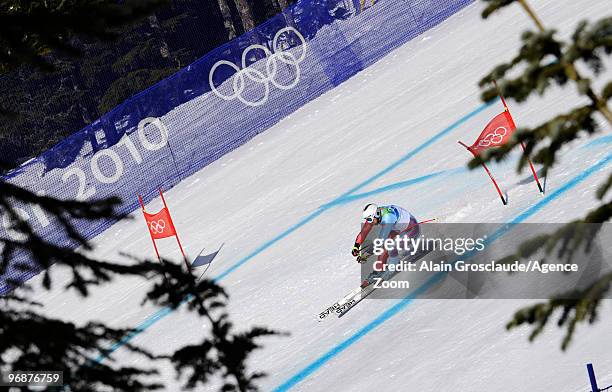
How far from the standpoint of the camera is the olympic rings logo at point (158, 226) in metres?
17.2

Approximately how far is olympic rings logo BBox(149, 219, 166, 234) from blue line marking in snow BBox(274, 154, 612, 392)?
5918 mm

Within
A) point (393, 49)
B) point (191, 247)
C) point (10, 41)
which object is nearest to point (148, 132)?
point (191, 247)

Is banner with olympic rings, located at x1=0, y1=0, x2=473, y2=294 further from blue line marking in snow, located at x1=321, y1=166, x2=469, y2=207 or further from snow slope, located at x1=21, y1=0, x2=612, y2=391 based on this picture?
blue line marking in snow, located at x1=321, y1=166, x2=469, y2=207

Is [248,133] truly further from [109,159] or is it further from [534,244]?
[534,244]

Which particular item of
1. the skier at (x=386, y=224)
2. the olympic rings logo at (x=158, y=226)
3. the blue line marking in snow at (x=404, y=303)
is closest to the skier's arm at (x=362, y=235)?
the skier at (x=386, y=224)

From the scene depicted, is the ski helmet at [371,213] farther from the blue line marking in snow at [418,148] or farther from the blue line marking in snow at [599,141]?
the blue line marking in snow at [418,148]

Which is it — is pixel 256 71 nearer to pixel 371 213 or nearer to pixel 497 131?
pixel 497 131

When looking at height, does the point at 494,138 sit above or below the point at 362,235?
above

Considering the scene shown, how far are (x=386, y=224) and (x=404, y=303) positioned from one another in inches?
42.3

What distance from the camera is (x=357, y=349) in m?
11.9

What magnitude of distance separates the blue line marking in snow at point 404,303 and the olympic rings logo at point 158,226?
592cm

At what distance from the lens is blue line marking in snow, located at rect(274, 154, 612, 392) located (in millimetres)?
11891

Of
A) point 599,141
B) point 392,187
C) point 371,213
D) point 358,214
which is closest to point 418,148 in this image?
point 392,187

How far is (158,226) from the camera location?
1723 centimetres
